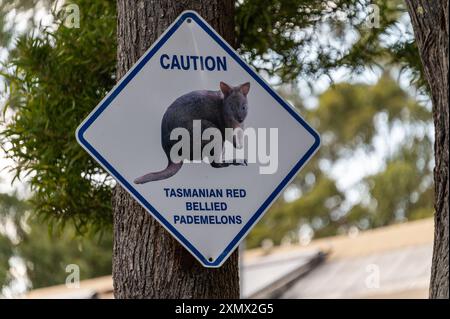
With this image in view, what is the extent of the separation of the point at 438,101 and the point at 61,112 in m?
3.25

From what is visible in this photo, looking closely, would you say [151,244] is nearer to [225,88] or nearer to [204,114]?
[204,114]

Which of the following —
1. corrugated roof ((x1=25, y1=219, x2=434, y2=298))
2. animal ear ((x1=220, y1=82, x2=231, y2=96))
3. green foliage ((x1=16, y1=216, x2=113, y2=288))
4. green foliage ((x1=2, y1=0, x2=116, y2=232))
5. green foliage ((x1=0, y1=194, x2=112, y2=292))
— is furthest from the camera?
green foliage ((x1=16, y1=216, x2=113, y2=288))

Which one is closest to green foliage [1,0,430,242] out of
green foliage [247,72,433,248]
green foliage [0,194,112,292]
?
green foliage [0,194,112,292]

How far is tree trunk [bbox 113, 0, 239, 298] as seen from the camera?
3.89 metres

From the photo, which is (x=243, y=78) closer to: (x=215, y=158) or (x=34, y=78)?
(x=215, y=158)

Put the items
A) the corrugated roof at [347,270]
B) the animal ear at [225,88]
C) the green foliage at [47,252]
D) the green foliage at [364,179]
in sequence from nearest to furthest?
the animal ear at [225,88], the corrugated roof at [347,270], the green foliage at [47,252], the green foliage at [364,179]

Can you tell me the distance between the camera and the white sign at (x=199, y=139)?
370cm

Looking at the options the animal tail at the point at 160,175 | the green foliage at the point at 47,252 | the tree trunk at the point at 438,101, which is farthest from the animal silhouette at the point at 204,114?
the green foliage at the point at 47,252

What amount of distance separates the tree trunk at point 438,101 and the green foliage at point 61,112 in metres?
2.83

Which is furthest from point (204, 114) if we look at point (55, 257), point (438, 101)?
point (55, 257)

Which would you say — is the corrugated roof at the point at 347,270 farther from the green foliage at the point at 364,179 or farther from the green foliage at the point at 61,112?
the green foliage at the point at 364,179

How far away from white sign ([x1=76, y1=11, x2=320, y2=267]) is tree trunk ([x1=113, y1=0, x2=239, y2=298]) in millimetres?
211

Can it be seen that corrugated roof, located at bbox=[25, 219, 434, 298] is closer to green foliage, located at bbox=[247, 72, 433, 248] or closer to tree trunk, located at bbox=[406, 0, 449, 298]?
tree trunk, located at bbox=[406, 0, 449, 298]
